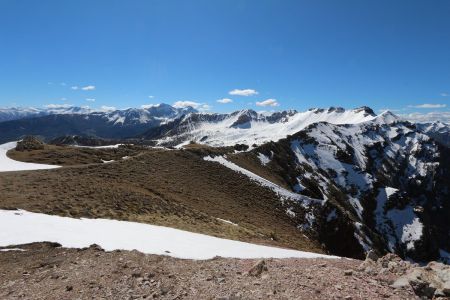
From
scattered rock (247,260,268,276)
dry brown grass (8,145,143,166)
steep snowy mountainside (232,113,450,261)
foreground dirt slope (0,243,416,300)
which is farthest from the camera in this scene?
steep snowy mountainside (232,113,450,261)

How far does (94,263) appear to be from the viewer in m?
16.8

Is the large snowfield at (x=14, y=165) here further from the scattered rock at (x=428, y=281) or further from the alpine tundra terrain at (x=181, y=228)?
the scattered rock at (x=428, y=281)

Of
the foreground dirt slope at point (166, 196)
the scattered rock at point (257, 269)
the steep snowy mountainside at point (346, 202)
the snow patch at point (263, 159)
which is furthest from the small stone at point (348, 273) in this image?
the snow patch at point (263, 159)

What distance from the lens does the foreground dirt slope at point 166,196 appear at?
30594mm

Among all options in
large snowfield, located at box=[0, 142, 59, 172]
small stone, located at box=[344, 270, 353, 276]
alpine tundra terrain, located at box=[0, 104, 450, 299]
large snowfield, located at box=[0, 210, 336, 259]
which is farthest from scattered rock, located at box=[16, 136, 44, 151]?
small stone, located at box=[344, 270, 353, 276]

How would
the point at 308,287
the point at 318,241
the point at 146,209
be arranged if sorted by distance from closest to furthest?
the point at 308,287 < the point at 146,209 < the point at 318,241

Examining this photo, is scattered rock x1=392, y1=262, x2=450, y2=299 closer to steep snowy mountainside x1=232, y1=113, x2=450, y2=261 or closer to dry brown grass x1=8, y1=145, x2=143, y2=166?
steep snowy mountainside x1=232, y1=113, x2=450, y2=261

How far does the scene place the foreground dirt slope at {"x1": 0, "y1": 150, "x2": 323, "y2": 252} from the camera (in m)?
30.6

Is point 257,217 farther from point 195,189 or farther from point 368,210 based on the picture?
point 368,210

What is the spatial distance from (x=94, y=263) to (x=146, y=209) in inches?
664

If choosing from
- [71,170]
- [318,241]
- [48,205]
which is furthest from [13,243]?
[318,241]

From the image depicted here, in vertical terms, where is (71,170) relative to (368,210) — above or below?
above

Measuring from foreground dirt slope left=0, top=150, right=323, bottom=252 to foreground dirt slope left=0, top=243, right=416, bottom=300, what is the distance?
11.8 metres

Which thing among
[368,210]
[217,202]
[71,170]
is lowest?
[368,210]
